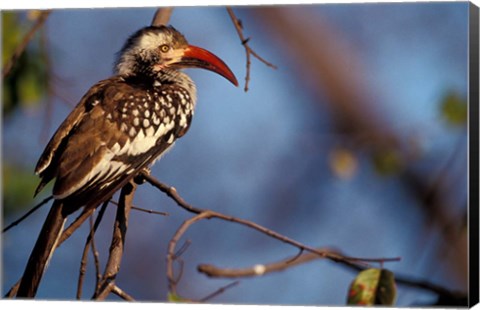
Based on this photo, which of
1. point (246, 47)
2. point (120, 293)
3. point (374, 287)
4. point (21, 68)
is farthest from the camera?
point (21, 68)

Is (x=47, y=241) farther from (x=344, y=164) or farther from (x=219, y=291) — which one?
(x=344, y=164)

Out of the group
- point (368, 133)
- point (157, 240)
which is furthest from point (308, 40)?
point (157, 240)

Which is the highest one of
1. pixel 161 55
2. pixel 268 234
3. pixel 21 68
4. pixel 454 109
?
pixel 454 109

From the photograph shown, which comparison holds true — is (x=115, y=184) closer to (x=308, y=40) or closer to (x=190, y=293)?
(x=190, y=293)

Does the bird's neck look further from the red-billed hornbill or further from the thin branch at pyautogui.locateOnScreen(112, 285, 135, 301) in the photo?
the thin branch at pyautogui.locateOnScreen(112, 285, 135, 301)

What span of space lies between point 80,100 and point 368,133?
42.5 inches

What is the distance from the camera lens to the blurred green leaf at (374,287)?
2801 millimetres

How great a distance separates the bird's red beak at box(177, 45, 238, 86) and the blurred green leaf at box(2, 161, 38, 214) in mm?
770

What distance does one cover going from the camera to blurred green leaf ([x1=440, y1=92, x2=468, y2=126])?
9.38ft

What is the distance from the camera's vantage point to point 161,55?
329 cm

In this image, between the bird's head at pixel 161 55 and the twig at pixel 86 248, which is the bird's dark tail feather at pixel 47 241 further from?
the bird's head at pixel 161 55

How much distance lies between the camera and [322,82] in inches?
125

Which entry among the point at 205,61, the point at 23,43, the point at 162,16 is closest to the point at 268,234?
the point at 205,61

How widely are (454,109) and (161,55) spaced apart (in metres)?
1.14
